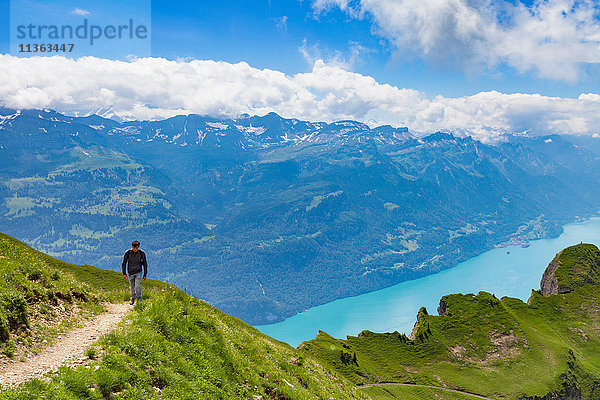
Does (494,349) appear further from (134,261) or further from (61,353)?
(61,353)

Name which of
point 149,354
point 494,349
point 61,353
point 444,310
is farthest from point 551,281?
point 61,353

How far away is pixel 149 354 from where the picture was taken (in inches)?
531

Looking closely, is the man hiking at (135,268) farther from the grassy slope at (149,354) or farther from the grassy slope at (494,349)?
the grassy slope at (494,349)

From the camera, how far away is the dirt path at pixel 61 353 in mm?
11039

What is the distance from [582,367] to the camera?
255 ft

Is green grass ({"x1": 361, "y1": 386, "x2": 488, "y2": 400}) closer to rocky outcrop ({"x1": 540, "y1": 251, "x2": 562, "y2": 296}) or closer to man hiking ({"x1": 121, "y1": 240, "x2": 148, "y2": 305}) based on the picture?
man hiking ({"x1": 121, "y1": 240, "x2": 148, "y2": 305})

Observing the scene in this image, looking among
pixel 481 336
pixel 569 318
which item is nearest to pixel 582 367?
pixel 481 336

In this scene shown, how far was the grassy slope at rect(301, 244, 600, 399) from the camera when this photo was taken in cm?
7131

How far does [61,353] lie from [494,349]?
98842 mm

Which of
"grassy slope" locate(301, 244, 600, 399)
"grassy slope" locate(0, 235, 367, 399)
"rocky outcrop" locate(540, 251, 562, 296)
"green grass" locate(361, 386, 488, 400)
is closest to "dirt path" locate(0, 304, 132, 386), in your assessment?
"grassy slope" locate(0, 235, 367, 399)

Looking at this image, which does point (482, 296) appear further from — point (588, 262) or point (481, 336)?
point (588, 262)

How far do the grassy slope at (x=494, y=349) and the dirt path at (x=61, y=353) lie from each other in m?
60.1

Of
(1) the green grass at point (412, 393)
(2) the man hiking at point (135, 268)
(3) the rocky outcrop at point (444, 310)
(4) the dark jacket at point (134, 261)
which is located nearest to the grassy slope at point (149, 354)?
(2) the man hiking at point (135, 268)

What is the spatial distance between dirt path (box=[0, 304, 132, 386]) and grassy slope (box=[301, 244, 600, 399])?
197ft
